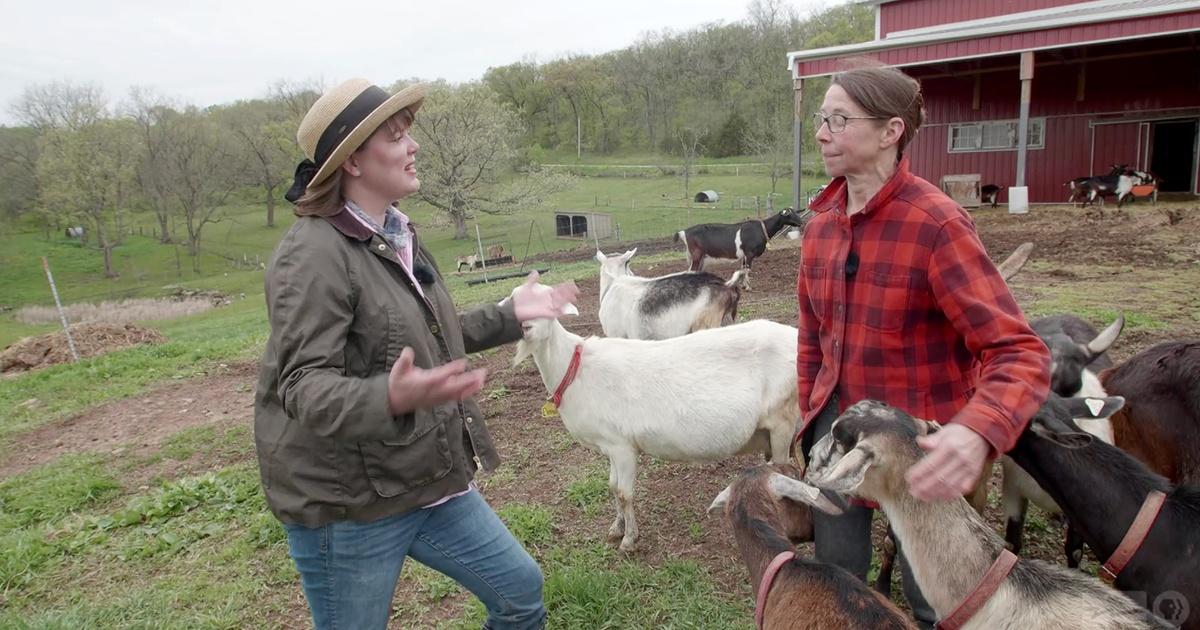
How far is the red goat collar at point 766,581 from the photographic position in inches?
94.4

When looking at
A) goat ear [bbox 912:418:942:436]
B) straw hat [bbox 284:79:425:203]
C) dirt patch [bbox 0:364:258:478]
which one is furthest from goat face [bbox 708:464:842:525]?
dirt patch [bbox 0:364:258:478]

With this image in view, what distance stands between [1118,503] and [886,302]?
3.75 feet

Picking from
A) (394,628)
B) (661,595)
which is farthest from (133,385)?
(661,595)

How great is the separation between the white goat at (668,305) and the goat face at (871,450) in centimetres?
485

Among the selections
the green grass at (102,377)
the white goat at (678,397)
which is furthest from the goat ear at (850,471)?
the green grass at (102,377)

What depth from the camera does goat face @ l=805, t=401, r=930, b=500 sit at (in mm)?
1992

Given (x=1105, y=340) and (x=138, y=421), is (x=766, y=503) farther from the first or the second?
(x=138, y=421)

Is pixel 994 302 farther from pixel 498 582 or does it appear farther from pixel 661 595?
pixel 661 595

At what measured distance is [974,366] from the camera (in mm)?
2281

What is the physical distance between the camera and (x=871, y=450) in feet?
6.66

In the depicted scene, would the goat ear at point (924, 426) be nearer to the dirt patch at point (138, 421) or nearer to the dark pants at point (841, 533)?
the dark pants at point (841, 533)

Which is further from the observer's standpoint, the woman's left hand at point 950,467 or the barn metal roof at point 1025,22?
the barn metal roof at point 1025,22

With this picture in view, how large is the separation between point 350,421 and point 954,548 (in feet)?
5.87

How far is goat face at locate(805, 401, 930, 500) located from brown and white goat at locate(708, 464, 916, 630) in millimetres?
179
